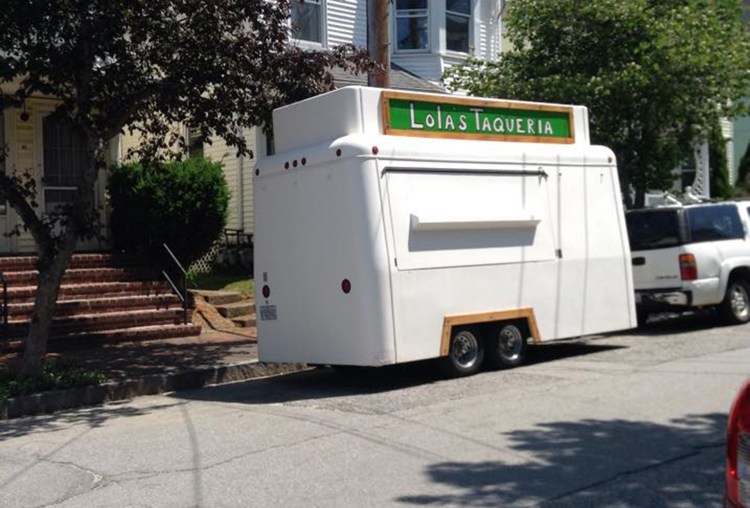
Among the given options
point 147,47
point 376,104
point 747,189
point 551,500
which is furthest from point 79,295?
point 747,189

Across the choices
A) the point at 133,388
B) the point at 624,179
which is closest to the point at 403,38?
the point at 624,179

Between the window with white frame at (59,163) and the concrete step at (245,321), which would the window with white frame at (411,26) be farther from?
the concrete step at (245,321)

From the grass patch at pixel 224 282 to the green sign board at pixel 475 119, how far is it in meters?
6.67

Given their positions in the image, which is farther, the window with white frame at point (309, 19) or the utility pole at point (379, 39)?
the window with white frame at point (309, 19)

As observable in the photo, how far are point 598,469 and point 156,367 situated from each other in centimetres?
663

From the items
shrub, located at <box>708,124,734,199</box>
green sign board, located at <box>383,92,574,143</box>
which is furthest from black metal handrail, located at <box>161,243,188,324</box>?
shrub, located at <box>708,124,734,199</box>

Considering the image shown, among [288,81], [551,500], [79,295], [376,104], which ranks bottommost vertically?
[551,500]

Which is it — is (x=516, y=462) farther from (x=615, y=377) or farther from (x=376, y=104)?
(x=376, y=104)

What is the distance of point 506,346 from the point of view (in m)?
11.1

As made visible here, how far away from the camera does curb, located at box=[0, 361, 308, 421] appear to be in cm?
962

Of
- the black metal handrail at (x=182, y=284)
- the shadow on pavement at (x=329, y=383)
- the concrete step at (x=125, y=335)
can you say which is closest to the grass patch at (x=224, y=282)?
the black metal handrail at (x=182, y=284)

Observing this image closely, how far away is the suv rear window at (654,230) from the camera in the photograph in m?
14.1

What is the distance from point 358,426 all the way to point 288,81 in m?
5.58

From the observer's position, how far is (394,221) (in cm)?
977
